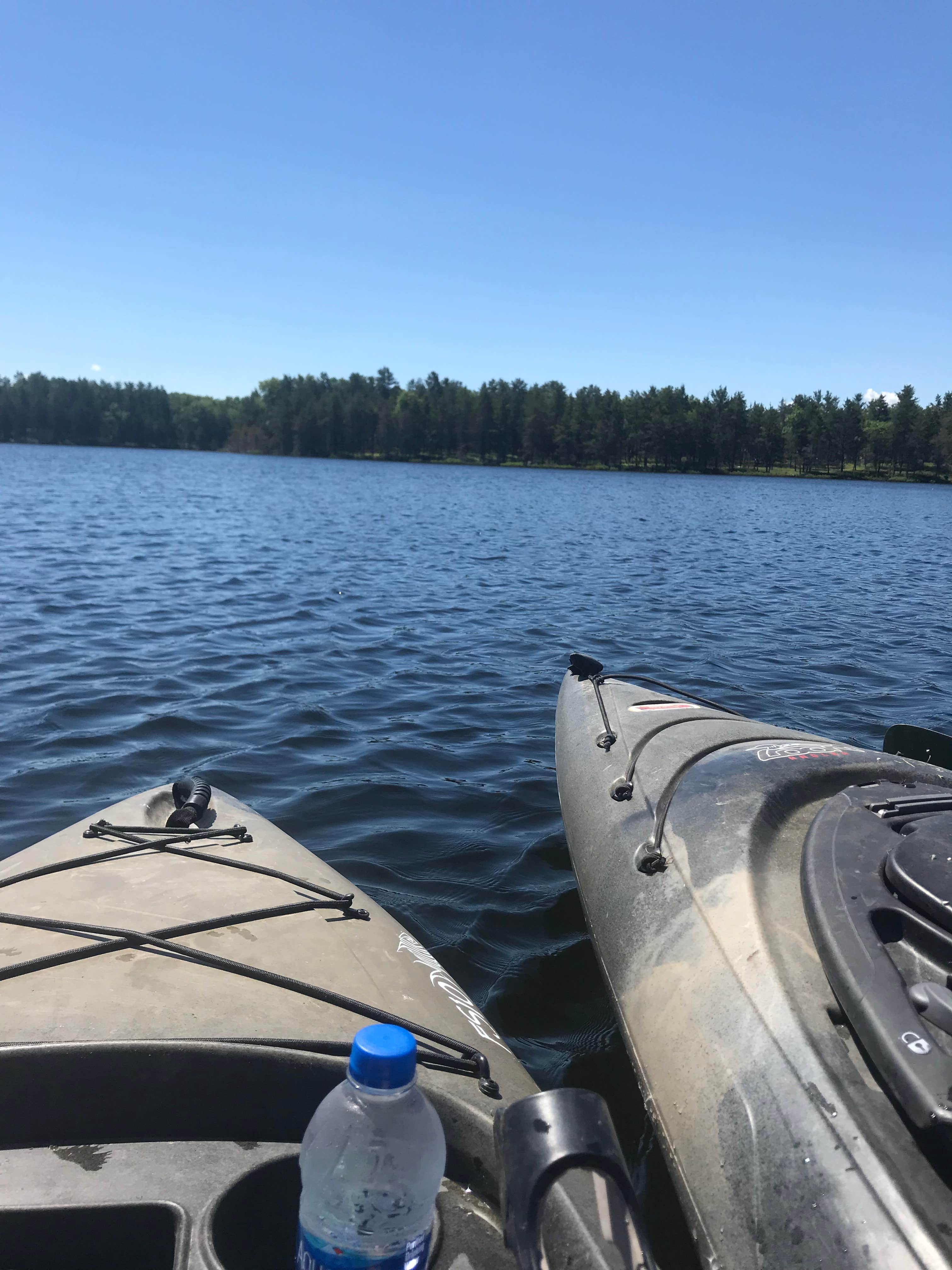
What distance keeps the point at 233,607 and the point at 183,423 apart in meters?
122

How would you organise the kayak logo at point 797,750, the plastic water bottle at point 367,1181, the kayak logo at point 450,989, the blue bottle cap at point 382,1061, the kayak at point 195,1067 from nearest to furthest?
the blue bottle cap at point 382,1061 < the plastic water bottle at point 367,1181 < the kayak at point 195,1067 < the kayak logo at point 450,989 < the kayak logo at point 797,750

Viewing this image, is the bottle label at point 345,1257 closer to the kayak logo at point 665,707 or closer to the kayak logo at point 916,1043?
the kayak logo at point 916,1043

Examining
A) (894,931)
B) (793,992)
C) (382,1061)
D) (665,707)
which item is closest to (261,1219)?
(382,1061)

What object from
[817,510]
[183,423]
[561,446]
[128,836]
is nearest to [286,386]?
[183,423]

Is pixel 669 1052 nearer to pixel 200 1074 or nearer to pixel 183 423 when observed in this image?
pixel 200 1074

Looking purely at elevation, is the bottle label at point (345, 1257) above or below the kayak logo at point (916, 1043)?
below

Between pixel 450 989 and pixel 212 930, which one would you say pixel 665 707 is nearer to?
pixel 450 989

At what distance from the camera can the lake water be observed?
15.2 feet

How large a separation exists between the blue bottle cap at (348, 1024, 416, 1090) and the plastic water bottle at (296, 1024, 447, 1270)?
0.12ft

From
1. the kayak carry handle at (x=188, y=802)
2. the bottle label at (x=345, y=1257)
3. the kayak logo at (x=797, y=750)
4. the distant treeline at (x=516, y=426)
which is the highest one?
the distant treeline at (x=516, y=426)

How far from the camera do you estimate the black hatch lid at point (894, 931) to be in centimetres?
181

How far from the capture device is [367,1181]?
142 centimetres

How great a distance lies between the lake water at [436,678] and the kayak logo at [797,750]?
1421mm

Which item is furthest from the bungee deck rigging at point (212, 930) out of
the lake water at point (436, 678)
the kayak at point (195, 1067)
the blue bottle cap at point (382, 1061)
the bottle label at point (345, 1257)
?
the lake water at point (436, 678)
